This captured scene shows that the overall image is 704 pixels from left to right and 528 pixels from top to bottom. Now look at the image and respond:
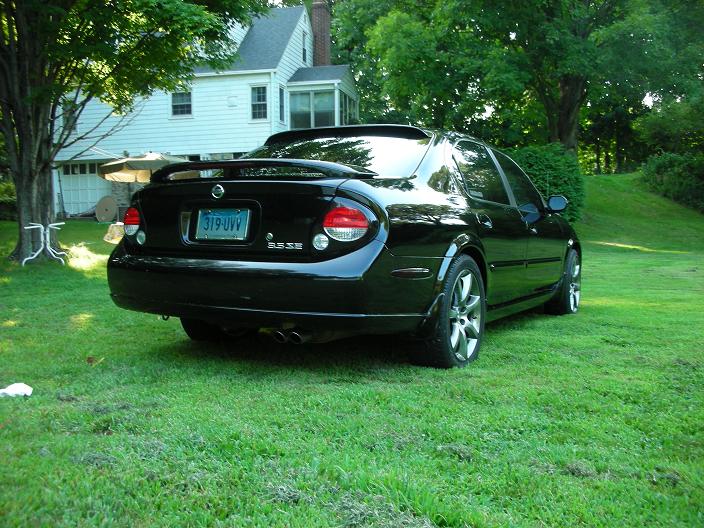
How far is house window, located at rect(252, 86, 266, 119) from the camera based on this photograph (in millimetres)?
25016

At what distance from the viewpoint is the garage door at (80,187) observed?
28.4 m

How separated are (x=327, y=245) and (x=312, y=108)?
2351cm

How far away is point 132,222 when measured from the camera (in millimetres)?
4113

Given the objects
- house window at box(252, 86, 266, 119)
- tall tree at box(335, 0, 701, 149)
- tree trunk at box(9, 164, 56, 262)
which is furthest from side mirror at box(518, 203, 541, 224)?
house window at box(252, 86, 266, 119)

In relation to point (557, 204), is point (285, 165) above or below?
above

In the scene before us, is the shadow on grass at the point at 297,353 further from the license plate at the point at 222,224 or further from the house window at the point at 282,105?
the house window at the point at 282,105

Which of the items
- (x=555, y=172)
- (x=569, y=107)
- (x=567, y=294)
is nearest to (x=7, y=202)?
(x=555, y=172)

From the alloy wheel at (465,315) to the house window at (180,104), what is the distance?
23698mm

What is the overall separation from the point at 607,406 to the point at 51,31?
10132 mm

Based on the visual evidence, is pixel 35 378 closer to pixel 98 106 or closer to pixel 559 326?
pixel 559 326

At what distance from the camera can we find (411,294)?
12.0ft

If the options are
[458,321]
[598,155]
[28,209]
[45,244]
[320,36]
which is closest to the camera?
[458,321]

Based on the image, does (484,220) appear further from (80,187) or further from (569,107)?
(80,187)

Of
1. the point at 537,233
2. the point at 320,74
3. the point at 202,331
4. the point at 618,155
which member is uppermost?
the point at 320,74
